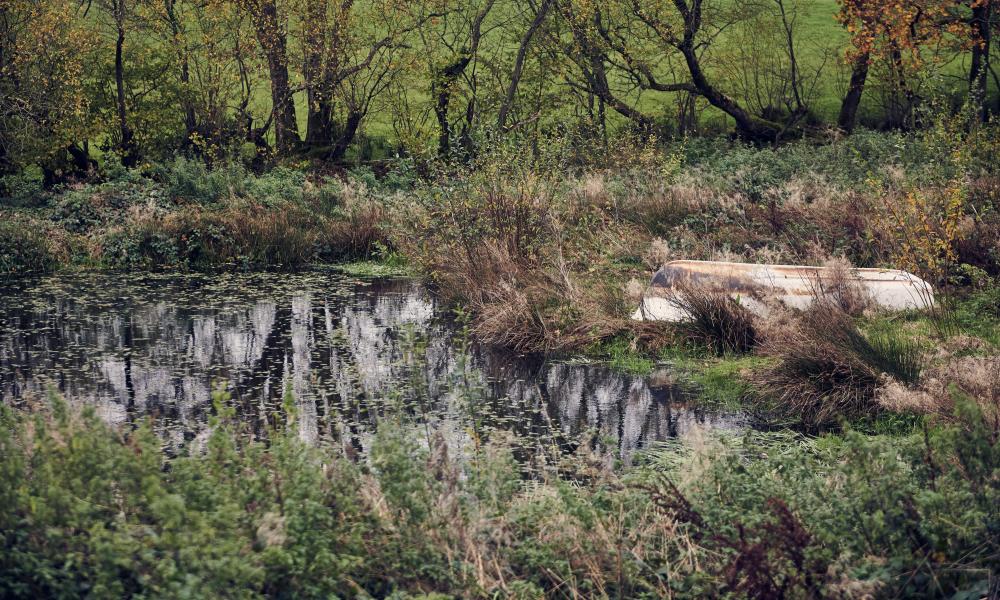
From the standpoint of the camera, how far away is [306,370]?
31.0ft

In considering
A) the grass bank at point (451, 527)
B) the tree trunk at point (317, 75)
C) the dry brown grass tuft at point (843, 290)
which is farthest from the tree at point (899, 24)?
the grass bank at point (451, 527)

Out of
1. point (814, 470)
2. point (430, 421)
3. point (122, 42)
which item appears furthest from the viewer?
point (122, 42)

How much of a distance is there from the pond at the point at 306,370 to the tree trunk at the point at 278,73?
10300 millimetres

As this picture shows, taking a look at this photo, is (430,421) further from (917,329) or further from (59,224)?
(59,224)

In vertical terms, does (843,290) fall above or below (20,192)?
below

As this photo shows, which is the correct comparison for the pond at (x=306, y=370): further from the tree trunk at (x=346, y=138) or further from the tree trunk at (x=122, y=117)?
the tree trunk at (x=346, y=138)

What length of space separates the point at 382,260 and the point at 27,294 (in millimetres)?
5365

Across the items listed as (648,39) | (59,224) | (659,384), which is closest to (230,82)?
(59,224)

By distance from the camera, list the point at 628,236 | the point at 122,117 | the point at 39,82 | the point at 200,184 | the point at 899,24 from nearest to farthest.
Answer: the point at 628,236
the point at 200,184
the point at 899,24
the point at 39,82
the point at 122,117

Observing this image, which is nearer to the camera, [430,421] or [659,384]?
[430,421]

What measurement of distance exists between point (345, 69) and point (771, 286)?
1592 centimetres

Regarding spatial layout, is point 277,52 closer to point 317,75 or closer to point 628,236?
point 317,75

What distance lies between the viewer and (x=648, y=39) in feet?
81.1

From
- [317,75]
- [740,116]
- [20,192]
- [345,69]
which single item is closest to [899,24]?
[740,116]
